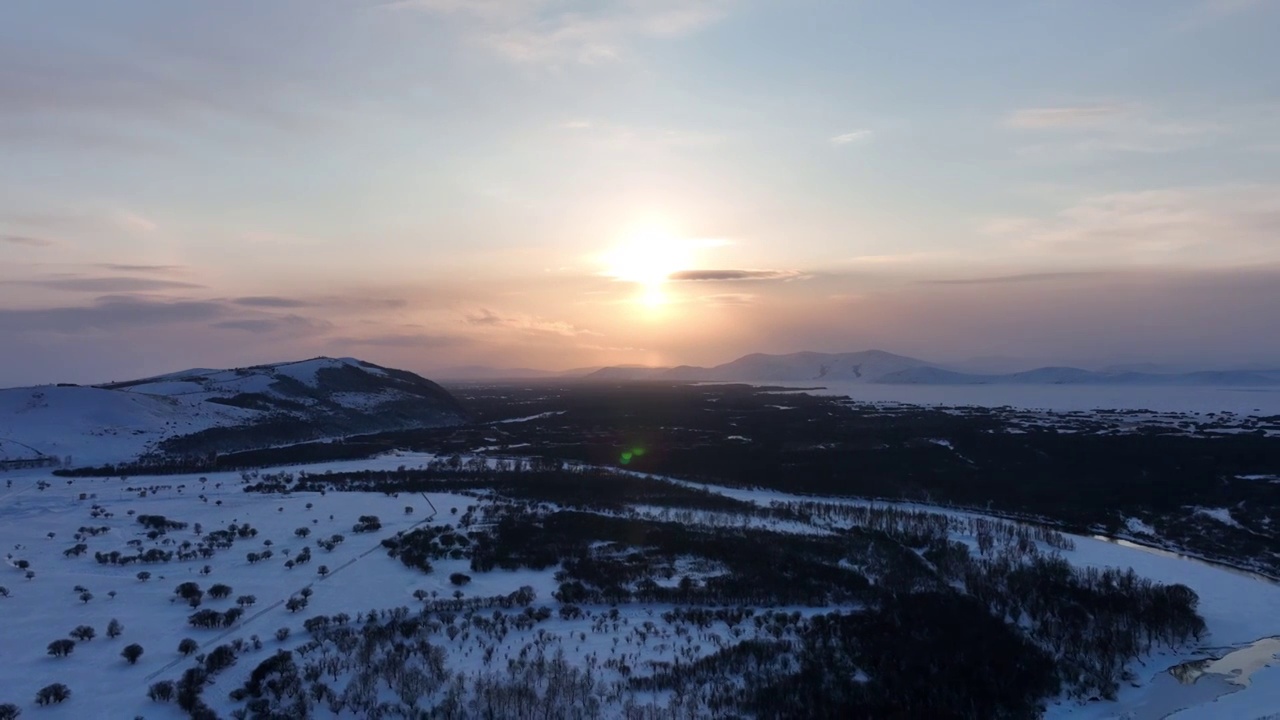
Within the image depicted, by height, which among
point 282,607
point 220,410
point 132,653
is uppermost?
point 132,653

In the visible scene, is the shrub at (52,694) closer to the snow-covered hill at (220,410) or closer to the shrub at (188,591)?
the shrub at (188,591)

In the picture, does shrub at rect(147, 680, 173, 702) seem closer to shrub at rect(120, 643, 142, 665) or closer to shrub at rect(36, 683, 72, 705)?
shrub at rect(36, 683, 72, 705)

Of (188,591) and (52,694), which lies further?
(188,591)

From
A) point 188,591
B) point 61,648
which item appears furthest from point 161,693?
point 188,591

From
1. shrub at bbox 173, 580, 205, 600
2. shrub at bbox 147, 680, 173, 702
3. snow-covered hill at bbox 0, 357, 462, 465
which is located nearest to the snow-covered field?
shrub at bbox 147, 680, 173, 702

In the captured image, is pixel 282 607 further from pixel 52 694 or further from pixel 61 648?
pixel 52 694

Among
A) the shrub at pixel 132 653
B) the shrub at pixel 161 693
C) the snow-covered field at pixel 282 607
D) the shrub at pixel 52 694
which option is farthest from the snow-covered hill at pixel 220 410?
the shrub at pixel 161 693

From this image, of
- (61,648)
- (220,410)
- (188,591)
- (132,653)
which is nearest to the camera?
(132,653)

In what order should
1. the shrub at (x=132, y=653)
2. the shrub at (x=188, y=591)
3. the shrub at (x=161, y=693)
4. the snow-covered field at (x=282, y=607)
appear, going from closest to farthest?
1. the shrub at (x=161, y=693)
2. the snow-covered field at (x=282, y=607)
3. the shrub at (x=132, y=653)
4. the shrub at (x=188, y=591)
